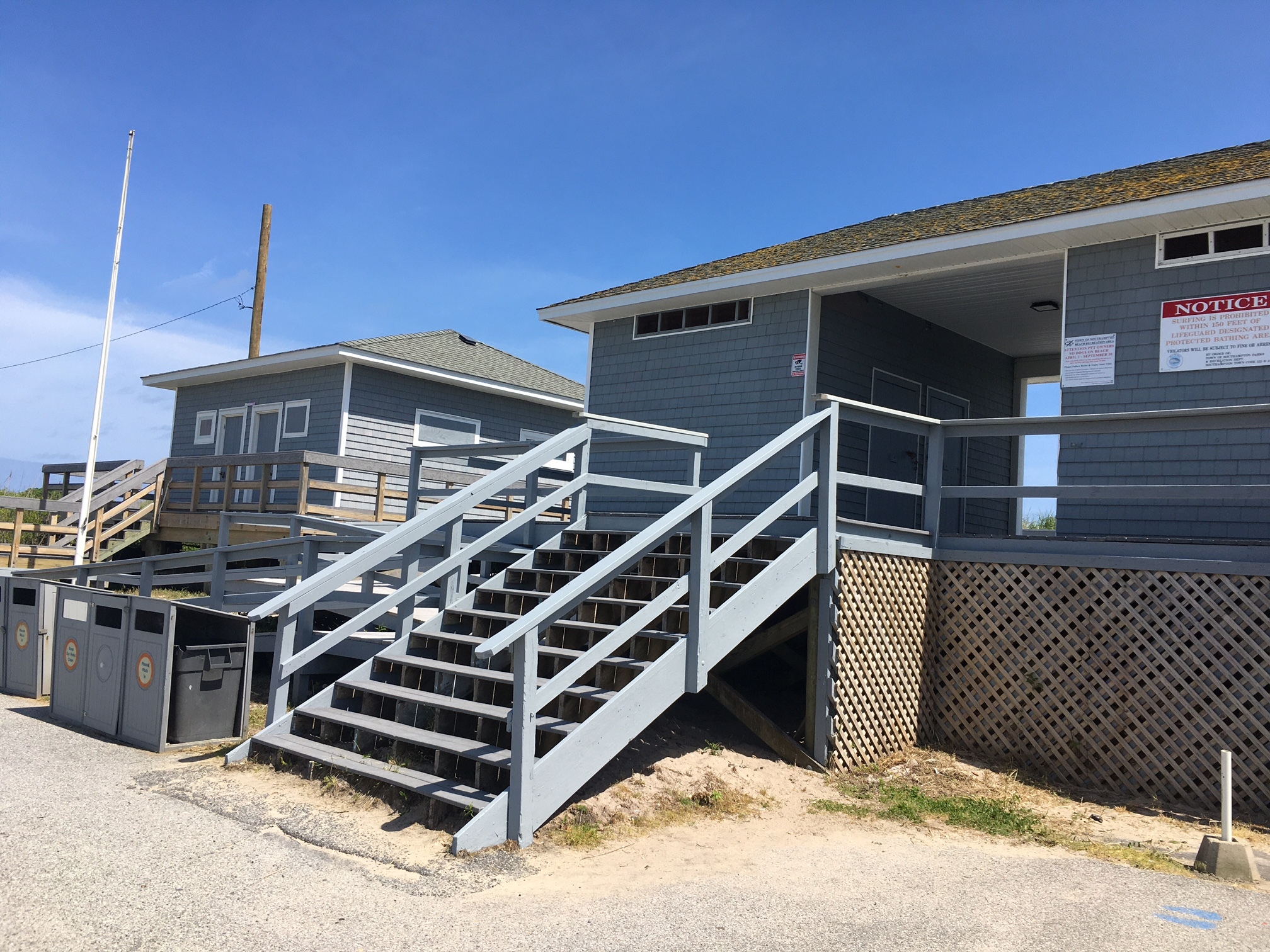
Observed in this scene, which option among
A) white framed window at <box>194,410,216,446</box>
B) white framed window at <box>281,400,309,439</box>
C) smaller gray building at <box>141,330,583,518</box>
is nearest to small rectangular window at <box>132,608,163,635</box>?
smaller gray building at <box>141,330,583,518</box>

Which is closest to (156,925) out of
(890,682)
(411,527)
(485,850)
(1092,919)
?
(485,850)

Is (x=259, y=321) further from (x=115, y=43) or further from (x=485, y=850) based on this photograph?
(x=485, y=850)

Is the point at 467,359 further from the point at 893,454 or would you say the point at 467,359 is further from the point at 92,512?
the point at 893,454

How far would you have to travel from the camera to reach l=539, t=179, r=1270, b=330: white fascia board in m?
7.60

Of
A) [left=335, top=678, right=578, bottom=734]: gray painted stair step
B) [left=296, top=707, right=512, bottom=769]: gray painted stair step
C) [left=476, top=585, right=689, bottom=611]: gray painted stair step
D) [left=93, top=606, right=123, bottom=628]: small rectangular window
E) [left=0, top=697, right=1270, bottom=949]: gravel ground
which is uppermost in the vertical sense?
[left=476, top=585, right=689, bottom=611]: gray painted stair step

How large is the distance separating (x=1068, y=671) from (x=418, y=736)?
14.8 feet

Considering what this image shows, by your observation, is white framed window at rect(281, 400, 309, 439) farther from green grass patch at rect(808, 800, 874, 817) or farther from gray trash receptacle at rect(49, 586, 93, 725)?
green grass patch at rect(808, 800, 874, 817)

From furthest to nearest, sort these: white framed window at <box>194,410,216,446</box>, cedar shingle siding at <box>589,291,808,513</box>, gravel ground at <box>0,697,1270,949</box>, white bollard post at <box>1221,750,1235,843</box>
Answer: white framed window at <box>194,410,216,446</box>
cedar shingle siding at <box>589,291,808,513</box>
white bollard post at <box>1221,750,1235,843</box>
gravel ground at <box>0,697,1270,949</box>

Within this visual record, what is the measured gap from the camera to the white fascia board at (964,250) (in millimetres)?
7602

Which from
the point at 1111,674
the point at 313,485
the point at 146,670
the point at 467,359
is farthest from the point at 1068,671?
the point at 467,359

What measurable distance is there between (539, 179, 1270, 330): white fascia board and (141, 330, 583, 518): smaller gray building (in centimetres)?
670

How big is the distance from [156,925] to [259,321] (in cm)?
2427

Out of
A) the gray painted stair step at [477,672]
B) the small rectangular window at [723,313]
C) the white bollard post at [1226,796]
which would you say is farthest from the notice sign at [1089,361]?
the gray painted stair step at [477,672]

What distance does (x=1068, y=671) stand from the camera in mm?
6875
